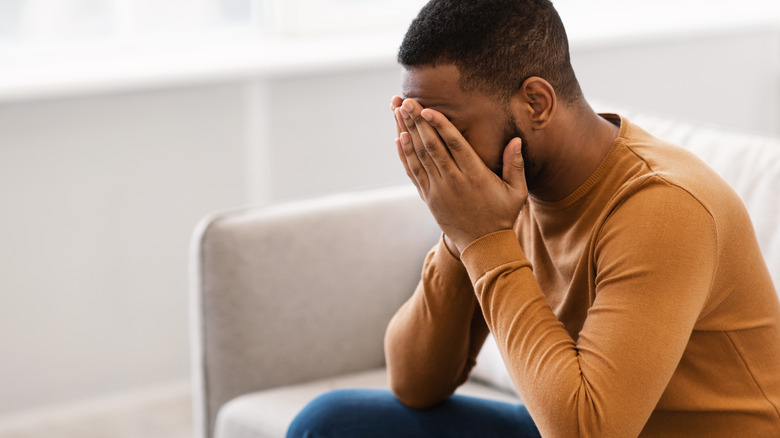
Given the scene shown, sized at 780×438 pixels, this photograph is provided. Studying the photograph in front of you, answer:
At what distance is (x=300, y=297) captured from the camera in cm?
169

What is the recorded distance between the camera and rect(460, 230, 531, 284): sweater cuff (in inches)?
43.3

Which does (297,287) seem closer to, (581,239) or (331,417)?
(331,417)

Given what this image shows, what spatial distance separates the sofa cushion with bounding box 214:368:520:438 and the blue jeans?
0.22 m

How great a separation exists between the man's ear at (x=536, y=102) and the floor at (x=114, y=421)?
1515 millimetres

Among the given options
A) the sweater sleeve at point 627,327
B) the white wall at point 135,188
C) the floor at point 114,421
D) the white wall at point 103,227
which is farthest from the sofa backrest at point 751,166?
the floor at point 114,421

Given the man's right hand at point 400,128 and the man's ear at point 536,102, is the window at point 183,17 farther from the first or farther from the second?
the man's ear at point 536,102

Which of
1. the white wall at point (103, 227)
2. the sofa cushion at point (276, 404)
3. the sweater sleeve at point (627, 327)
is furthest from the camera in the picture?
the white wall at point (103, 227)

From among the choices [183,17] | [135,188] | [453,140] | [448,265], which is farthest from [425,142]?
[183,17]

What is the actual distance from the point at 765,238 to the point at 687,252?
0.48 m

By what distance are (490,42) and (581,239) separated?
0.26 m

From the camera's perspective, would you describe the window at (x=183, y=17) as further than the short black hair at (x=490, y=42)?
Yes

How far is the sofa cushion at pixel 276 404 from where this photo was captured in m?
1.55

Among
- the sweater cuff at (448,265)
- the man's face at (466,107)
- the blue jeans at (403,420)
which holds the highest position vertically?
the man's face at (466,107)

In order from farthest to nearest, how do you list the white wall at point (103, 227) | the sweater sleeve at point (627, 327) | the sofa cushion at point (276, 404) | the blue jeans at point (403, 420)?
the white wall at point (103, 227) → the sofa cushion at point (276, 404) → the blue jeans at point (403, 420) → the sweater sleeve at point (627, 327)
